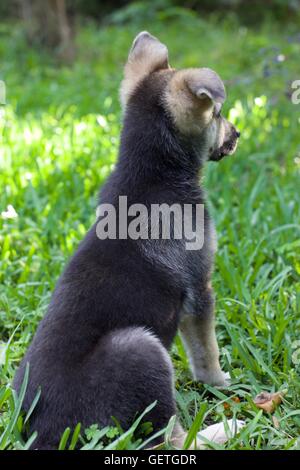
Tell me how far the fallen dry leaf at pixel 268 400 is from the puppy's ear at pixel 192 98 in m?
1.48

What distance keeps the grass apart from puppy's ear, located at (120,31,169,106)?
148 cm

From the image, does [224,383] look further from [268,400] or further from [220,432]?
[220,432]

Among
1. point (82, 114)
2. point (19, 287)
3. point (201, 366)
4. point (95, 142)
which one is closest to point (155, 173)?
point (201, 366)

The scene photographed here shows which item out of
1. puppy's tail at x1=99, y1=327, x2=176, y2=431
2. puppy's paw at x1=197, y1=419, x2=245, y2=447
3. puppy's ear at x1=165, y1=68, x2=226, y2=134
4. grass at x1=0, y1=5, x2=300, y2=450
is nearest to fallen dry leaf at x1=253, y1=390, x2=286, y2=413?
grass at x1=0, y1=5, x2=300, y2=450

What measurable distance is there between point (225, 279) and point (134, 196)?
1.54 metres

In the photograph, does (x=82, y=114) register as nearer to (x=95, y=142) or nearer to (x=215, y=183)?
(x=95, y=142)

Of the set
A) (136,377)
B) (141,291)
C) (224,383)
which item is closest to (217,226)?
(224,383)

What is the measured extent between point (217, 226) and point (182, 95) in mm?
2286

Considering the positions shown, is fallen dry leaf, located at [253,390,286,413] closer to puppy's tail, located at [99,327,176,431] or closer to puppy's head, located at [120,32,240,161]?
puppy's tail, located at [99,327,176,431]

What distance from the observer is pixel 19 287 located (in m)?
4.93

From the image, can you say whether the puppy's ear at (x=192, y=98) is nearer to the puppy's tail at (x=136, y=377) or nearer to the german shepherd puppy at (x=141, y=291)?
the german shepherd puppy at (x=141, y=291)

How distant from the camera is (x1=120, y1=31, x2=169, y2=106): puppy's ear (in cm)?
393

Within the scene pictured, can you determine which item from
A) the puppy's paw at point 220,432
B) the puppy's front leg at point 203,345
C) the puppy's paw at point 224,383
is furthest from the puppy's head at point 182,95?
the puppy's paw at point 220,432

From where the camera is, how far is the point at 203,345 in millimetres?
3842
